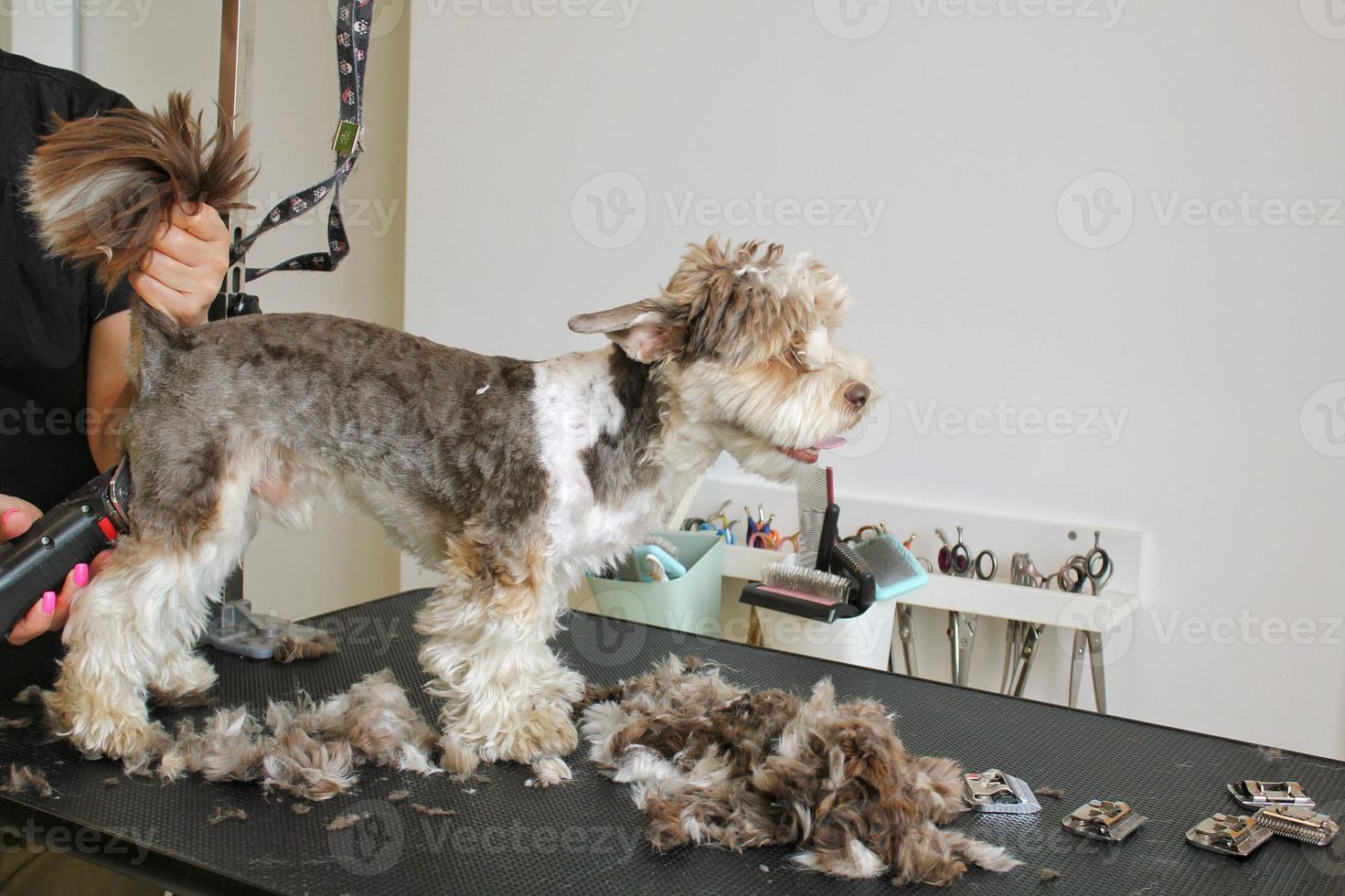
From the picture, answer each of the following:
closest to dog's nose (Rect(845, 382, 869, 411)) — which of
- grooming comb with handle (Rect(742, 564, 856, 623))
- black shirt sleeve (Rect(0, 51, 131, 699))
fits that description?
grooming comb with handle (Rect(742, 564, 856, 623))

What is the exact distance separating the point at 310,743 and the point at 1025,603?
118 centimetres

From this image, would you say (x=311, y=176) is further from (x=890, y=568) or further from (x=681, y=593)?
(x=890, y=568)

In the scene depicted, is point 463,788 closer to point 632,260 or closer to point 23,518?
point 23,518

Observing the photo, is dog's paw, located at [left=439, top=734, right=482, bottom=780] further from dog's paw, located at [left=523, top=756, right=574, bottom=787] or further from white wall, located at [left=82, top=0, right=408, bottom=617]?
white wall, located at [left=82, top=0, right=408, bottom=617]

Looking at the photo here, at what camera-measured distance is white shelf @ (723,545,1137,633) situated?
1.75 m

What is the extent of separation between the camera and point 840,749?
1021 millimetres

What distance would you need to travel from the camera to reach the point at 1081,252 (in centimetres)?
186

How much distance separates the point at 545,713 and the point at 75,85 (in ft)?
4.07

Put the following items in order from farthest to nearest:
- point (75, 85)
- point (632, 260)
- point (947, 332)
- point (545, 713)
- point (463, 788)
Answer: point (632, 260) → point (947, 332) → point (75, 85) → point (545, 713) → point (463, 788)

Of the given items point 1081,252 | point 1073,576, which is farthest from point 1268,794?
point 1081,252

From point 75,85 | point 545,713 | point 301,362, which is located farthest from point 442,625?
point 75,85

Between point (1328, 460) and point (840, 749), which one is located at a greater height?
point (1328, 460)

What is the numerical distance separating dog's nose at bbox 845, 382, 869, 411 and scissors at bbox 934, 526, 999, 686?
82cm

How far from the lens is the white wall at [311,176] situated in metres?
2.70
